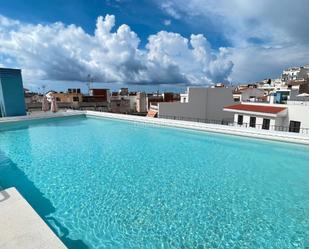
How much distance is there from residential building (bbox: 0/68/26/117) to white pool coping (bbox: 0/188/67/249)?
13.3m

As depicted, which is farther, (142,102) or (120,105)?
(120,105)

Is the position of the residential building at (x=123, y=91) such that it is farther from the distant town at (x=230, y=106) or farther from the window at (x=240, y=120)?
the window at (x=240, y=120)

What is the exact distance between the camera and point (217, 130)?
11844 mm

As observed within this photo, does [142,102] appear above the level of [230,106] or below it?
below

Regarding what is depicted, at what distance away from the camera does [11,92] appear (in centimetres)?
1427

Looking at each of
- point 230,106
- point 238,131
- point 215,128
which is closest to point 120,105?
point 230,106

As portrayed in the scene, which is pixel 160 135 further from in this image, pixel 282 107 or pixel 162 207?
pixel 282 107

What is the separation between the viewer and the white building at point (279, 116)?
13.6m

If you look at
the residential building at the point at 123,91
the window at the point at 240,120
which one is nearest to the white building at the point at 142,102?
the residential building at the point at 123,91

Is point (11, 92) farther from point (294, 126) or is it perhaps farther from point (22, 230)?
point (294, 126)

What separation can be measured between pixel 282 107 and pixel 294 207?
39.1ft

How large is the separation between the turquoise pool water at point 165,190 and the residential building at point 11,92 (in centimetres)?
555

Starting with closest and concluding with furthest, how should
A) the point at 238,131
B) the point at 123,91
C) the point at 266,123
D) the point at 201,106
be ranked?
the point at 238,131 → the point at 266,123 → the point at 201,106 → the point at 123,91

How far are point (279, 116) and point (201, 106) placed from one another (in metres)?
8.98
